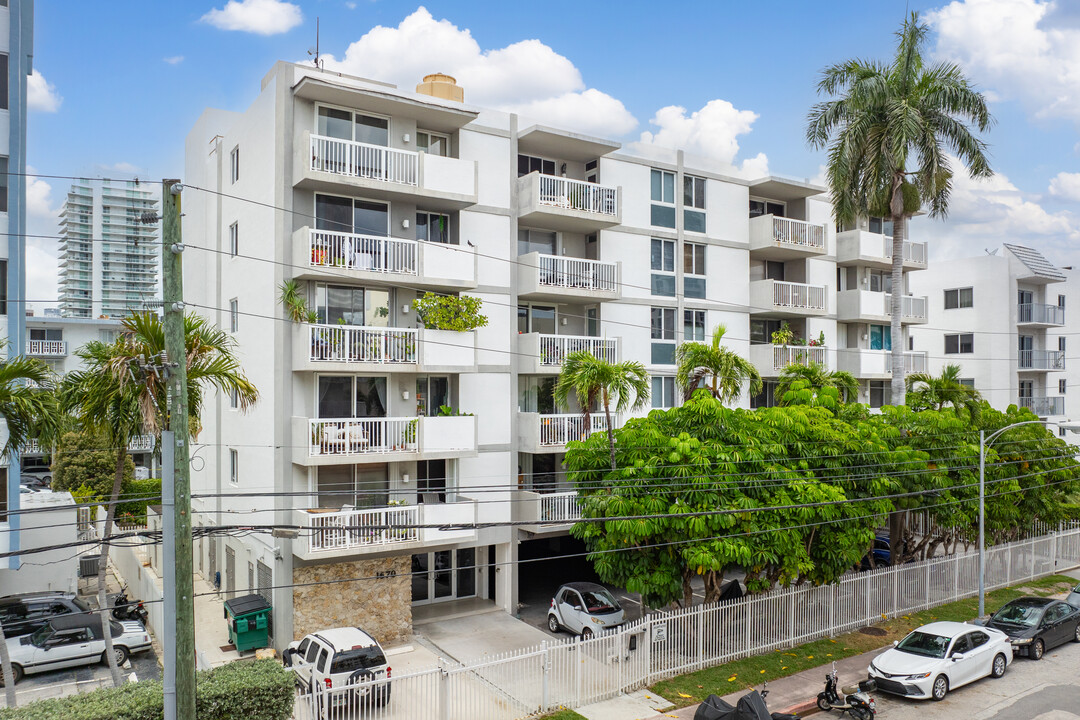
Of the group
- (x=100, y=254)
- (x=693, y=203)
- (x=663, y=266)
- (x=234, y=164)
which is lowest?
(x=663, y=266)

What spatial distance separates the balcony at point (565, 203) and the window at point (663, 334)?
13.6 feet

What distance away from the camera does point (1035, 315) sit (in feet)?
143

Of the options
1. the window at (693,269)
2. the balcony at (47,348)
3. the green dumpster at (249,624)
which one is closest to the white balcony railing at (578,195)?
the window at (693,269)

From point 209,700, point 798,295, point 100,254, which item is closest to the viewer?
point 209,700

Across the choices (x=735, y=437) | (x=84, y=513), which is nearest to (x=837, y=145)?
(x=735, y=437)

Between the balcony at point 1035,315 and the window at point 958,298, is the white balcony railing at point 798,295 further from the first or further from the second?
the balcony at point 1035,315

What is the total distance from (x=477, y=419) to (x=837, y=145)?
1667cm

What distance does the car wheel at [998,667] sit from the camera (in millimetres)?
18766

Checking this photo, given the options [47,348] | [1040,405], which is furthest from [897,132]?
[47,348]

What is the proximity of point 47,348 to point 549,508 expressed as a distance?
44450mm

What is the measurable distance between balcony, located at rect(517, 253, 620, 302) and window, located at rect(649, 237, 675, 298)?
9.20 feet

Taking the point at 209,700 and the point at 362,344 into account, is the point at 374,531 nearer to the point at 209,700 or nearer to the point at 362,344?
the point at 362,344

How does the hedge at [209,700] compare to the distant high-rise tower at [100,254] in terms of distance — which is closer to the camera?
the hedge at [209,700]

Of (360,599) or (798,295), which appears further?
(798,295)
